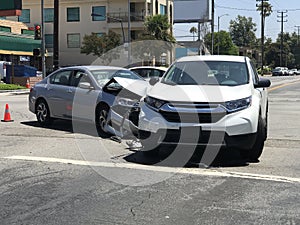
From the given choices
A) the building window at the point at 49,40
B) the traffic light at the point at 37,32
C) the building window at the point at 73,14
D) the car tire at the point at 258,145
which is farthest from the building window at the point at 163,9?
the car tire at the point at 258,145

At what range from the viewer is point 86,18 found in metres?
62.8

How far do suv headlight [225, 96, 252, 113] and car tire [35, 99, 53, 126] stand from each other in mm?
6205

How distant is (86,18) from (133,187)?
5839 centimetres

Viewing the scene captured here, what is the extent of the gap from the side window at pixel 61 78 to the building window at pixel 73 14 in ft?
171

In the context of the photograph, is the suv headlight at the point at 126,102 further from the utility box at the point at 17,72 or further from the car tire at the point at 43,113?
the utility box at the point at 17,72

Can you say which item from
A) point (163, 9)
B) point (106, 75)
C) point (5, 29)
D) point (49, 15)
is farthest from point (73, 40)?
point (106, 75)

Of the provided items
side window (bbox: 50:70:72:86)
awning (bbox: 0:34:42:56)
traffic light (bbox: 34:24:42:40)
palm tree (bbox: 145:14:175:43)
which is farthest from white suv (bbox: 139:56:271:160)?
palm tree (bbox: 145:14:175:43)

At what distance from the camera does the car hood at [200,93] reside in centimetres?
771

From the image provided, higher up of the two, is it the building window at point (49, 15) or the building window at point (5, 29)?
the building window at point (49, 15)

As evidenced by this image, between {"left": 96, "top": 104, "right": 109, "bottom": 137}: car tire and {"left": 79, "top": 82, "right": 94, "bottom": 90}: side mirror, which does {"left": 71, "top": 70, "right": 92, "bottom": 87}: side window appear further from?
{"left": 96, "top": 104, "right": 109, "bottom": 137}: car tire

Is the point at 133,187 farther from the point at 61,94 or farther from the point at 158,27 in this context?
the point at 158,27

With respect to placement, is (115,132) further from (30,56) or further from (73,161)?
(30,56)

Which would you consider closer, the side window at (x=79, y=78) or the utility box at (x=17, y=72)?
the side window at (x=79, y=78)

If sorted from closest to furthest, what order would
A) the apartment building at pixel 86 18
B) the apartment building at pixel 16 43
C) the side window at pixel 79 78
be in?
the side window at pixel 79 78, the apartment building at pixel 16 43, the apartment building at pixel 86 18
